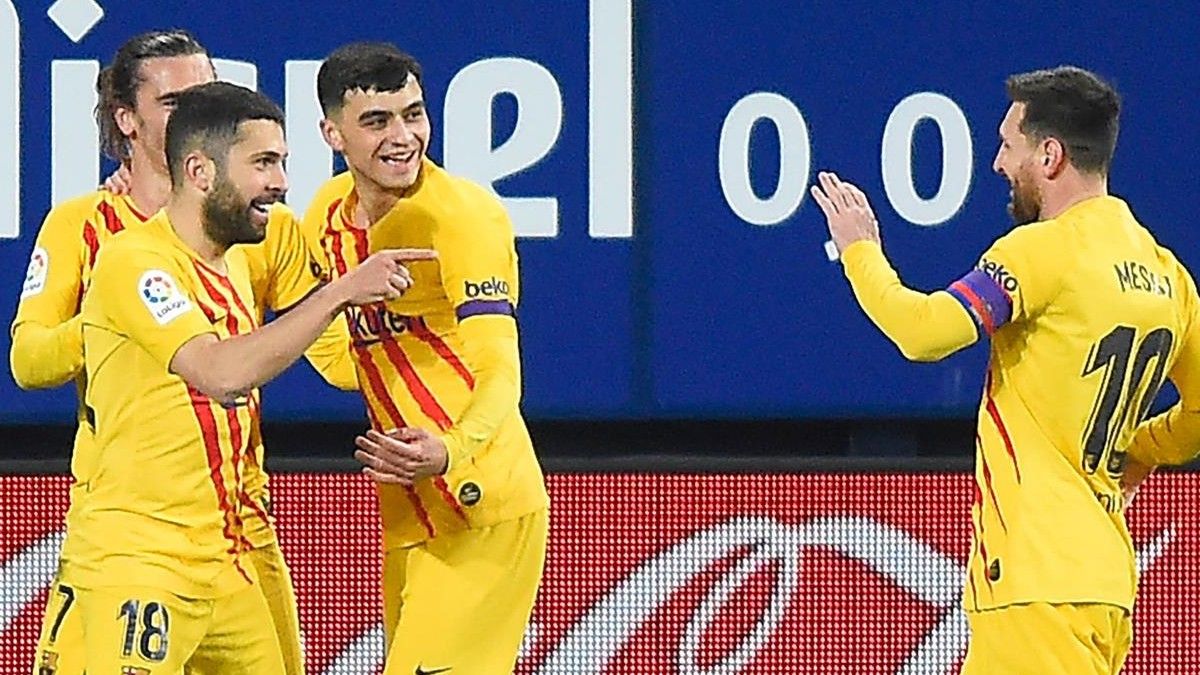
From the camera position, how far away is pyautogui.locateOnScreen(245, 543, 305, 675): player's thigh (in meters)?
5.71

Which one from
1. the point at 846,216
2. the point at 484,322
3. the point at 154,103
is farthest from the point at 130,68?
the point at 846,216

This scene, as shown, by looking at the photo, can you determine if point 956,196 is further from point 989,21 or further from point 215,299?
point 215,299

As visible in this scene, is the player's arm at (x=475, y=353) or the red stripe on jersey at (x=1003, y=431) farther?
the player's arm at (x=475, y=353)

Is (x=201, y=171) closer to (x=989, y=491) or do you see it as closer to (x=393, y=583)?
(x=393, y=583)

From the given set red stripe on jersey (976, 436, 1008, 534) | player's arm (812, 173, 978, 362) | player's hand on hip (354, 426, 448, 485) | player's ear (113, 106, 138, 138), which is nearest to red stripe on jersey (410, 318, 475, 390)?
player's hand on hip (354, 426, 448, 485)

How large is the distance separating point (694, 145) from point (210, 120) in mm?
2032

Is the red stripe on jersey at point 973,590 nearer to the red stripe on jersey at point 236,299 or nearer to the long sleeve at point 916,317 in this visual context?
the long sleeve at point 916,317

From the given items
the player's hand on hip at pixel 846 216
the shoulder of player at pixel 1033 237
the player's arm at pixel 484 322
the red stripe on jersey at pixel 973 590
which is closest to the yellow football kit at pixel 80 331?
the player's arm at pixel 484 322

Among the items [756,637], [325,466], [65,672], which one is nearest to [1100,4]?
[756,637]

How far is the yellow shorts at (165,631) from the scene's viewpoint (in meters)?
5.21

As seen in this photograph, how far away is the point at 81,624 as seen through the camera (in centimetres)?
545

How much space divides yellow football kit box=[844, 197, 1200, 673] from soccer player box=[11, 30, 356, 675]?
126 cm

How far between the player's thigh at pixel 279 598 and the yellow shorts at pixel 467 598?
194mm

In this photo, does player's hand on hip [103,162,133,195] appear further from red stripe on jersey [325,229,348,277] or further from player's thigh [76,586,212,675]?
player's thigh [76,586,212,675]
